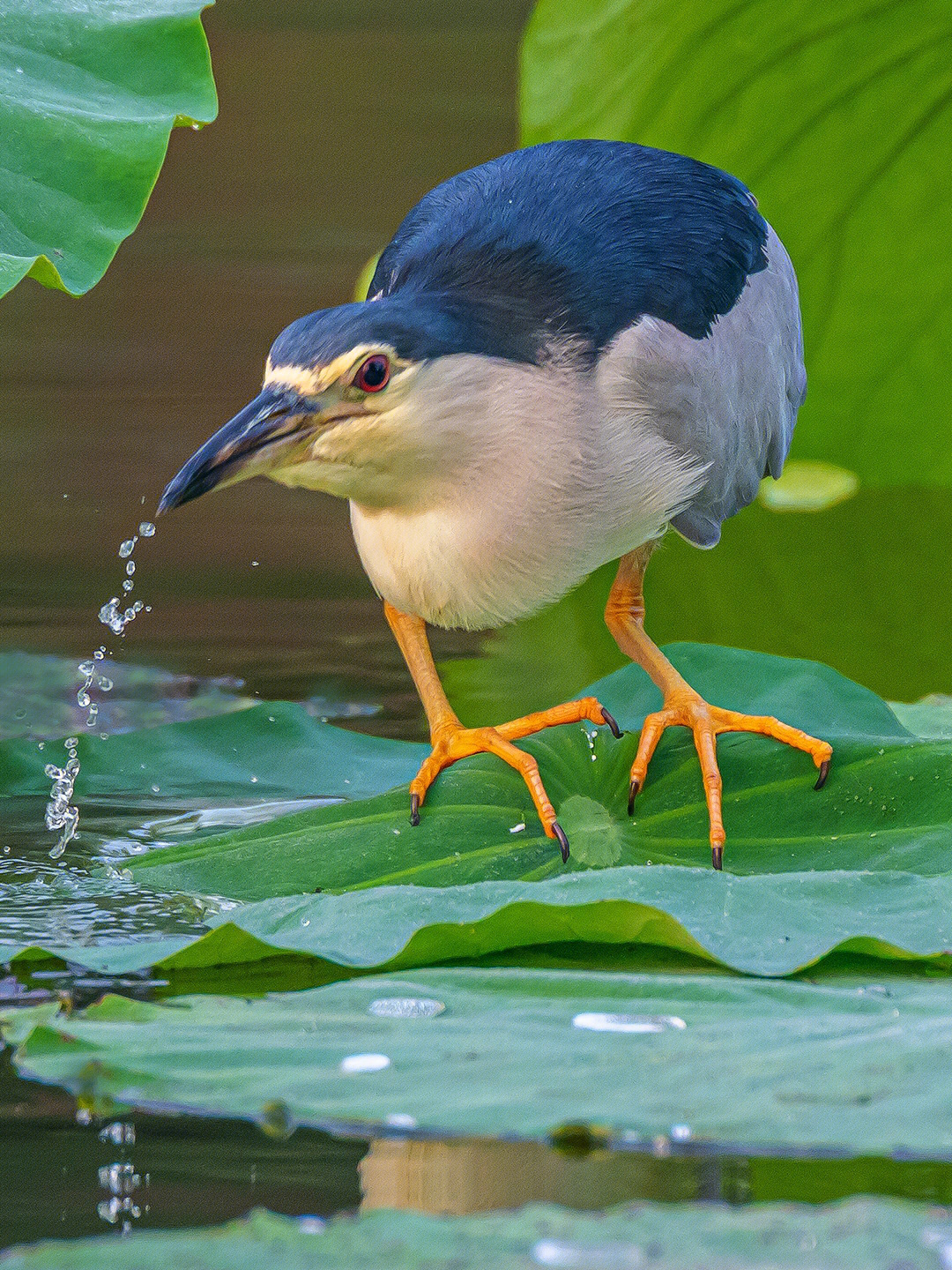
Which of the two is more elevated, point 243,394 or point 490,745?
point 243,394

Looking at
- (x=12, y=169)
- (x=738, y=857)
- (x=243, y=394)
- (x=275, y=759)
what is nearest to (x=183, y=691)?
(x=275, y=759)

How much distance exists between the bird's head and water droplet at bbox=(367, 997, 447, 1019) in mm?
758

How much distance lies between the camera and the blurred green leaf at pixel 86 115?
2.98 metres

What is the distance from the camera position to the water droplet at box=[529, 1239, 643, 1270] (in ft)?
3.85

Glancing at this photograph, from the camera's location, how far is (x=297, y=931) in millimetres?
2037

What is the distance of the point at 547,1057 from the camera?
160cm

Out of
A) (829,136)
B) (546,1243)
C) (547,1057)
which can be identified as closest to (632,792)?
(547,1057)

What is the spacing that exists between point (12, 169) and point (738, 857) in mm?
1549

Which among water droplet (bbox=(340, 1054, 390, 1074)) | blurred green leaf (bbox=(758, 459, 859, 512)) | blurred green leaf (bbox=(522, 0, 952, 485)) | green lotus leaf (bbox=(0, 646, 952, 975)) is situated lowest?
water droplet (bbox=(340, 1054, 390, 1074))

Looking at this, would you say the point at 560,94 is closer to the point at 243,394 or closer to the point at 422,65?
the point at 243,394

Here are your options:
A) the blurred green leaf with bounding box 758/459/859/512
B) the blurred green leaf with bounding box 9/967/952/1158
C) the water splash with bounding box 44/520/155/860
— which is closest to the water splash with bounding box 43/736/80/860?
the water splash with bounding box 44/520/155/860

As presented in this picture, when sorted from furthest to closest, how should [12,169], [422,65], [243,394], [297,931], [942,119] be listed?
[422,65] < [243,394] < [942,119] < [12,169] < [297,931]

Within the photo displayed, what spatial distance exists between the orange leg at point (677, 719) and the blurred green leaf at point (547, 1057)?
2.28ft

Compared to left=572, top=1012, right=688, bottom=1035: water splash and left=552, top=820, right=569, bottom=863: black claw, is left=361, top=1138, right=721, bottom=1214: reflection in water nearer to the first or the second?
left=572, top=1012, right=688, bottom=1035: water splash
